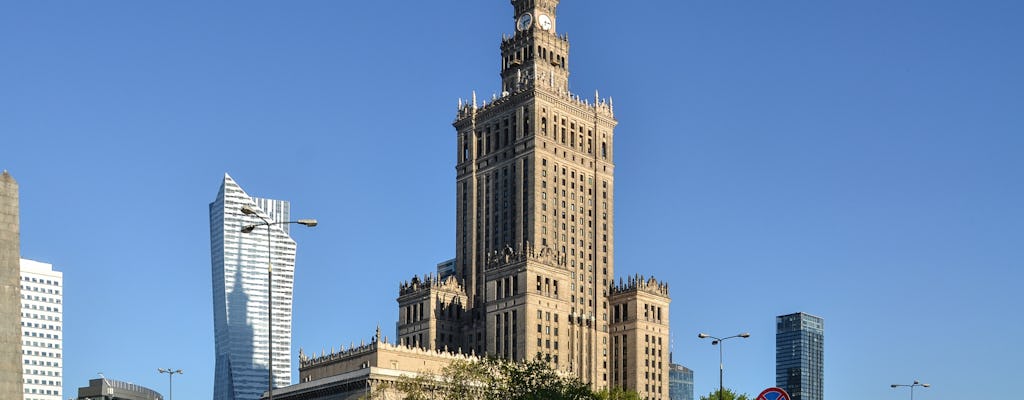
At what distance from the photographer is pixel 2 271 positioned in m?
67.4

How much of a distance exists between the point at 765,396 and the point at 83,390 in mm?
155164

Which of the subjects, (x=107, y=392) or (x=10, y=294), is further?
(x=107, y=392)

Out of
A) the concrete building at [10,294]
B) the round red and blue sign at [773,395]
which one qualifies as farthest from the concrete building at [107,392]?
the round red and blue sign at [773,395]

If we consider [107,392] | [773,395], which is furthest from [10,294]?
[107,392]

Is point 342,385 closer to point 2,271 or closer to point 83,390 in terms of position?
point 83,390

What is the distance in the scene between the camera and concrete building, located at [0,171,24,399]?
6719cm

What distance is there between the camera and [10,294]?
Answer: 6769 cm

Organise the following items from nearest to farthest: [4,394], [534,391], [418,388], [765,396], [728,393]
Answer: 1. [765,396]
2. [4,394]
3. [534,391]
4. [418,388]
5. [728,393]

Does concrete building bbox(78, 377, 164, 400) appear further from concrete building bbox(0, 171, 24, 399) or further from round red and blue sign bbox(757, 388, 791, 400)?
round red and blue sign bbox(757, 388, 791, 400)

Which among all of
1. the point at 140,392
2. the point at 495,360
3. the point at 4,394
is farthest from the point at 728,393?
the point at 4,394

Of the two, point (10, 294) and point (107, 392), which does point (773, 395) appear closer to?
point (10, 294)

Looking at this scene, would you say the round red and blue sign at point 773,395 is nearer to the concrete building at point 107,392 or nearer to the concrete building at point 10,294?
the concrete building at point 10,294

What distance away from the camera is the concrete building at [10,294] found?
67.2m

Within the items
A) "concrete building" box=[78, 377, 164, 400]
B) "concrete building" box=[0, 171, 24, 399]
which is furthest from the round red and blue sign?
"concrete building" box=[78, 377, 164, 400]
